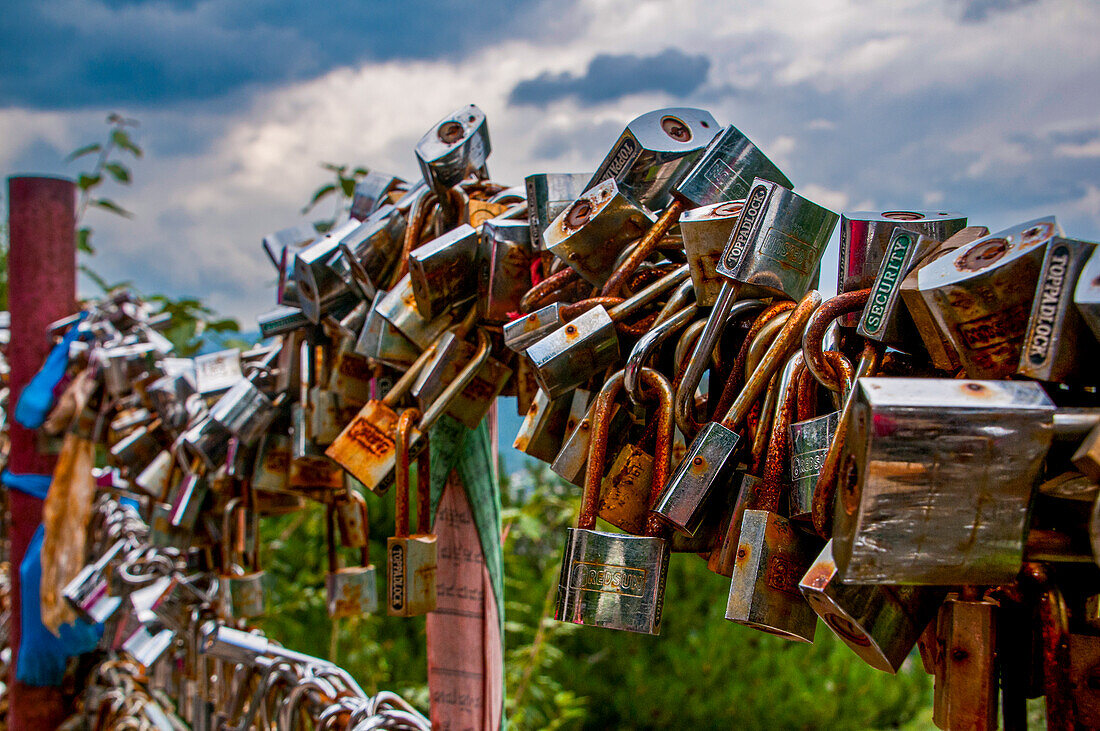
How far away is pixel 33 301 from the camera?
6.50ft

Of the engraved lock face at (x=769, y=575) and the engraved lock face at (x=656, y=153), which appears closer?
the engraved lock face at (x=769, y=575)

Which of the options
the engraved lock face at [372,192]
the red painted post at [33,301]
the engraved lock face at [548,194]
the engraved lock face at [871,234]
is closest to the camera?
the engraved lock face at [871,234]

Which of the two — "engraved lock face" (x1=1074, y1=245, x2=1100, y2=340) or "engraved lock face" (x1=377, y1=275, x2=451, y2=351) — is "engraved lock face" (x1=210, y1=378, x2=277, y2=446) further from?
"engraved lock face" (x1=1074, y1=245, x2=1100, y2=340)

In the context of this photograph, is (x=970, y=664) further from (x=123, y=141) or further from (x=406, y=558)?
(x=123, y=141)

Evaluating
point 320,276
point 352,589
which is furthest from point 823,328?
point 352,589

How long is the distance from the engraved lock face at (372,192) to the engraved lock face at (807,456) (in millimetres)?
584

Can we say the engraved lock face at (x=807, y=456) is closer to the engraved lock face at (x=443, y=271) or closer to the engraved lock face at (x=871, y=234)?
the engraved lock face at (x=871, y=234)

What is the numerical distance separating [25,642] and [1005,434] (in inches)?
82.5

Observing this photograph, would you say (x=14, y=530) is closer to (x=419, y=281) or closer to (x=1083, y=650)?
(x=419, y=281)

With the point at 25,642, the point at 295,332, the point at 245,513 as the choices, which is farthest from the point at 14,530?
the point at 295,332

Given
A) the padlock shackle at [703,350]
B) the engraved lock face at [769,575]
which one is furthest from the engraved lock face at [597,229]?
the engraved lock face at [769,575]

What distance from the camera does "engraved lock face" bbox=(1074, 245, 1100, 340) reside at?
0.31 metres

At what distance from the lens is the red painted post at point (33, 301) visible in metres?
1.93

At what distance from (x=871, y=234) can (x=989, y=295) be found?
0.27 feet
